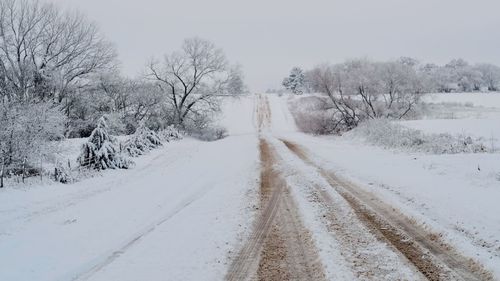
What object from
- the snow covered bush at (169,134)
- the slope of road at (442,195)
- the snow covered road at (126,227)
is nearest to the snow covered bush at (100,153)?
the snow covered road at (126,227)

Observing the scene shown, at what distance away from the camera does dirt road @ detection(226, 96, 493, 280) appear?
4.73m

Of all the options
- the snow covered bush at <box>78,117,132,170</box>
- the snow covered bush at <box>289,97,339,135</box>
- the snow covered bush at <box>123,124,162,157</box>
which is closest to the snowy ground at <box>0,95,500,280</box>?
the snow covered bush at <box>78,117,132,170</box>

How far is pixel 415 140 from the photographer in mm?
18625

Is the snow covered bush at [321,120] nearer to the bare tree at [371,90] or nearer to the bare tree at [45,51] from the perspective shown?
the bare tree at [371,90]

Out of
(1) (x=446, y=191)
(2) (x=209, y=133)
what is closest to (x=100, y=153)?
(1) (x=446, y=191)

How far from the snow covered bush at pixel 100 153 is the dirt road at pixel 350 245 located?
740 centimetres

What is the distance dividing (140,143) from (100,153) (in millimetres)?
5807

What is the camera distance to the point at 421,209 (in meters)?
7.45

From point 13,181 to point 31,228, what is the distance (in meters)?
4.42

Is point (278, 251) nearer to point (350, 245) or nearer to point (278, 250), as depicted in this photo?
point (278, 250)

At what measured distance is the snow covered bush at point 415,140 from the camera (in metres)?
15.4

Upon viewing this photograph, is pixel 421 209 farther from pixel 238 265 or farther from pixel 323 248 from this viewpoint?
pixel 238 265

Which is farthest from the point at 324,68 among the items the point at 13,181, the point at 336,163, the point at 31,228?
the point at 31,228

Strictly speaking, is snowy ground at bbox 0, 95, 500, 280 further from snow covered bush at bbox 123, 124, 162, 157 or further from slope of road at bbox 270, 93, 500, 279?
snow covered bush at bbox 123, 124, 162, 157
